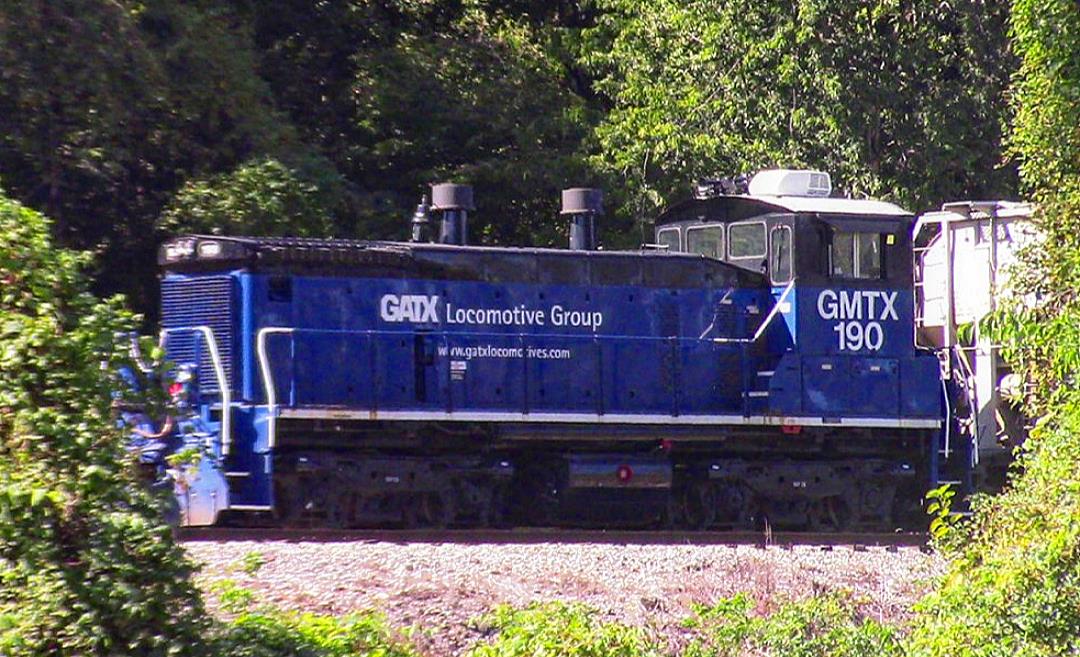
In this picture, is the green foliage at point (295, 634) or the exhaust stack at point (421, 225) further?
the exhaust stack at point (421, 225)

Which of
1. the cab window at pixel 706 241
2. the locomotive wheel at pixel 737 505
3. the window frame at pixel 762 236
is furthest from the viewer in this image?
the cab window at pixel 706 241

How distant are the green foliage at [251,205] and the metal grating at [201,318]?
2.84 meters

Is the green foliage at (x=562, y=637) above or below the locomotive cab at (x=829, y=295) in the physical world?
below

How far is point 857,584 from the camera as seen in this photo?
1220cm

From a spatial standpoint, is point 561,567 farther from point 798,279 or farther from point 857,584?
point 798,279

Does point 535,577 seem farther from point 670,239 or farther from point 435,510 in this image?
point 670,239

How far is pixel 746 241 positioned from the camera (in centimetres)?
1659

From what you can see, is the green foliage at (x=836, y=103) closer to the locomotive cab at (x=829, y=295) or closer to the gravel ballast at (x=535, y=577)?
the locomotive cab at (x=829, y=295)

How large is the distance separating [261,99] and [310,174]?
1522 mm

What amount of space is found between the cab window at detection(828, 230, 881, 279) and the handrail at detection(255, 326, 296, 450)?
5.70 m

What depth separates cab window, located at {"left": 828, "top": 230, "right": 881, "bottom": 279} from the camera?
1622 centimetres

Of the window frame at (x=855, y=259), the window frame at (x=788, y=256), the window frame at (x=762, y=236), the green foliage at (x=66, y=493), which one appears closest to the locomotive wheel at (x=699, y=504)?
the window frame at (x=788, y=256)

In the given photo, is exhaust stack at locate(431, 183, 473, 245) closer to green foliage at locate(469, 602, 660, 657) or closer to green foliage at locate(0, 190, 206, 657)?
green foliage at locate(469, 602, 660, 657)

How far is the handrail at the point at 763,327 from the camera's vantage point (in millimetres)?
16047
